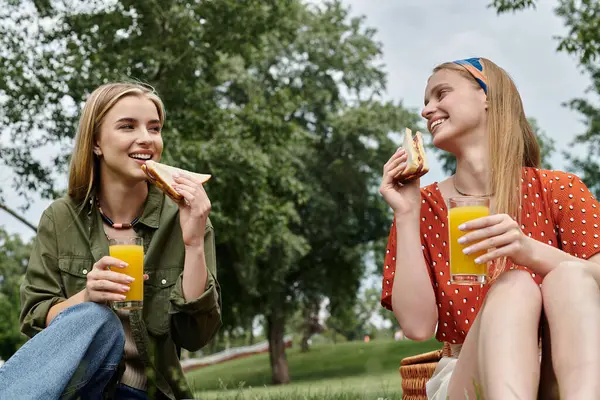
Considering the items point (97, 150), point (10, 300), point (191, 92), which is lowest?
point (10, 300)

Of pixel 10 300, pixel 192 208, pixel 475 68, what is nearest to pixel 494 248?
pixel 475 68

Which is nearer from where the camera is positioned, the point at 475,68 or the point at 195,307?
the point at 195,307

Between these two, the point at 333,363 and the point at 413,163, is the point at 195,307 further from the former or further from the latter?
the point at 333,363

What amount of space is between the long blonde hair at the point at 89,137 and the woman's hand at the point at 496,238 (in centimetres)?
172

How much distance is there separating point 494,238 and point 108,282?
1353 mm

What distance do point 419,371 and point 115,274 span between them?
1.37 meters

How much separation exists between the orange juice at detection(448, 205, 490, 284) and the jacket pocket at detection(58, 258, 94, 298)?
1.58 meters

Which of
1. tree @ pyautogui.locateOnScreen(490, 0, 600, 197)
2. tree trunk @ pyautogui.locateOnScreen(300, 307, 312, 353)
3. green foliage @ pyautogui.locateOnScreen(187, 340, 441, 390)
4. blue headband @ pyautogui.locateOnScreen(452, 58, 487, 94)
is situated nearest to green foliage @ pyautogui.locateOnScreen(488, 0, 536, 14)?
tree @ pyautogui.locateOnScreen(490, 0, 600, 197)

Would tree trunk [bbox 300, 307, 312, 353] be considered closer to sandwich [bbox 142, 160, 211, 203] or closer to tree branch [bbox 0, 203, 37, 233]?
tree branch [bbox 0, 203, 37, 233]

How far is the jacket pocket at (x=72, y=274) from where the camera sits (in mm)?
3211

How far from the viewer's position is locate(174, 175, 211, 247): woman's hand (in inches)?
115

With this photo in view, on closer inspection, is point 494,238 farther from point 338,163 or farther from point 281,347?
point 281,347

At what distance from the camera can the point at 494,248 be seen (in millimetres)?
2443

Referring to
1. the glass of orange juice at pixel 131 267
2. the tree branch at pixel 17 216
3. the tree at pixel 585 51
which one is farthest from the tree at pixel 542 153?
the glass of orange juice at pixel 131 267
